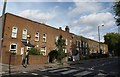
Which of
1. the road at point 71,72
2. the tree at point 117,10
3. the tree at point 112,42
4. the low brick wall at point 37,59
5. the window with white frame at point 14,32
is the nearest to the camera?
the road at point 71,72

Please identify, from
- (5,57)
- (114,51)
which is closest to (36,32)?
(5,57)

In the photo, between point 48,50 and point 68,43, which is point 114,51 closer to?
point 68,43

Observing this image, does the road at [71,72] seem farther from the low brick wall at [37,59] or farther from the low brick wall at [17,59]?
the low brick wall at [37,59]

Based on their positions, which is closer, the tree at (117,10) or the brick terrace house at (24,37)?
the tree at (117,10)

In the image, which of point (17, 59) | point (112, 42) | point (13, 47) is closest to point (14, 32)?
point (13, 47)

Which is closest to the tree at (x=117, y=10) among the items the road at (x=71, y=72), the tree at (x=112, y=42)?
the road at (x=71, y=72)

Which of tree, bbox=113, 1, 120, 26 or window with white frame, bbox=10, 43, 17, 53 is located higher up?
tree, bbox=113, 1, 120, 26

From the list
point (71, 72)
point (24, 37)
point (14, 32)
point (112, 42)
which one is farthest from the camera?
point (112, 42)

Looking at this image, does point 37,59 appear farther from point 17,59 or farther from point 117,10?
point 117,10

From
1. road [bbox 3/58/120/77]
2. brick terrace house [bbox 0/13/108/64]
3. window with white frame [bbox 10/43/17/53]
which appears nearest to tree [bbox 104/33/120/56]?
brick terrace house [bbox 0/13/108/64]

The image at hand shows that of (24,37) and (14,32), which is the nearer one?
(14,32)

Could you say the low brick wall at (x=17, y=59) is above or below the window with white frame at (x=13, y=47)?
below

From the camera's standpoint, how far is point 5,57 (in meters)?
27.1

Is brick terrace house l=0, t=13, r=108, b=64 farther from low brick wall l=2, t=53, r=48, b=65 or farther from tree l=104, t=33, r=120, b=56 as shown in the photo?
tree l=104, t=33, r=120, b=56
